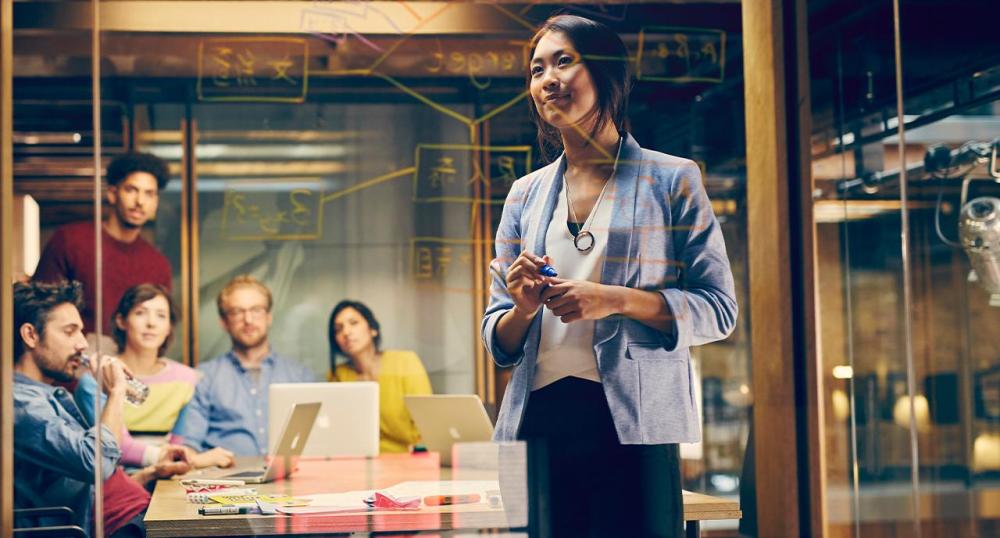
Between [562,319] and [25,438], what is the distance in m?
1.84

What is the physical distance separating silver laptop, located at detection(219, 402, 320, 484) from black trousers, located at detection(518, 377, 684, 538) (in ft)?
2.42

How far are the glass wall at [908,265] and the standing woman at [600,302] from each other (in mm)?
525

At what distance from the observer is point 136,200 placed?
3889mm

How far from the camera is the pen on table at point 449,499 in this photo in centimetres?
371

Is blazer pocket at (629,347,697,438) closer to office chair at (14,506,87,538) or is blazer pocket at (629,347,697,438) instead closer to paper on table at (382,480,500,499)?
paper on table at (382,480,500,499)

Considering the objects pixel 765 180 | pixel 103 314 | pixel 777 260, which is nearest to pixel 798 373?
pixel 777 260

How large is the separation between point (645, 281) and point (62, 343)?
1942mm

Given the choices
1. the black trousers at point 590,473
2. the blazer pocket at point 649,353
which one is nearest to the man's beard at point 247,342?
the black trousers at point 590,473

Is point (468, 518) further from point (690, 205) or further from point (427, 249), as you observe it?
point (690, 205)

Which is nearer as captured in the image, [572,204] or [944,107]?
[572,204]

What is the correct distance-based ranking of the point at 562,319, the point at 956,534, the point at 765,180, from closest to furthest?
the point at 562,319 < the point at 765,180 < the point at 956,534

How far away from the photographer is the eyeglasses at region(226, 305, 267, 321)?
3.83 m

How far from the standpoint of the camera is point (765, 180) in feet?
12.7

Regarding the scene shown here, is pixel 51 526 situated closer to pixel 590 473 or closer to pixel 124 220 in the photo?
pixel 124 220
